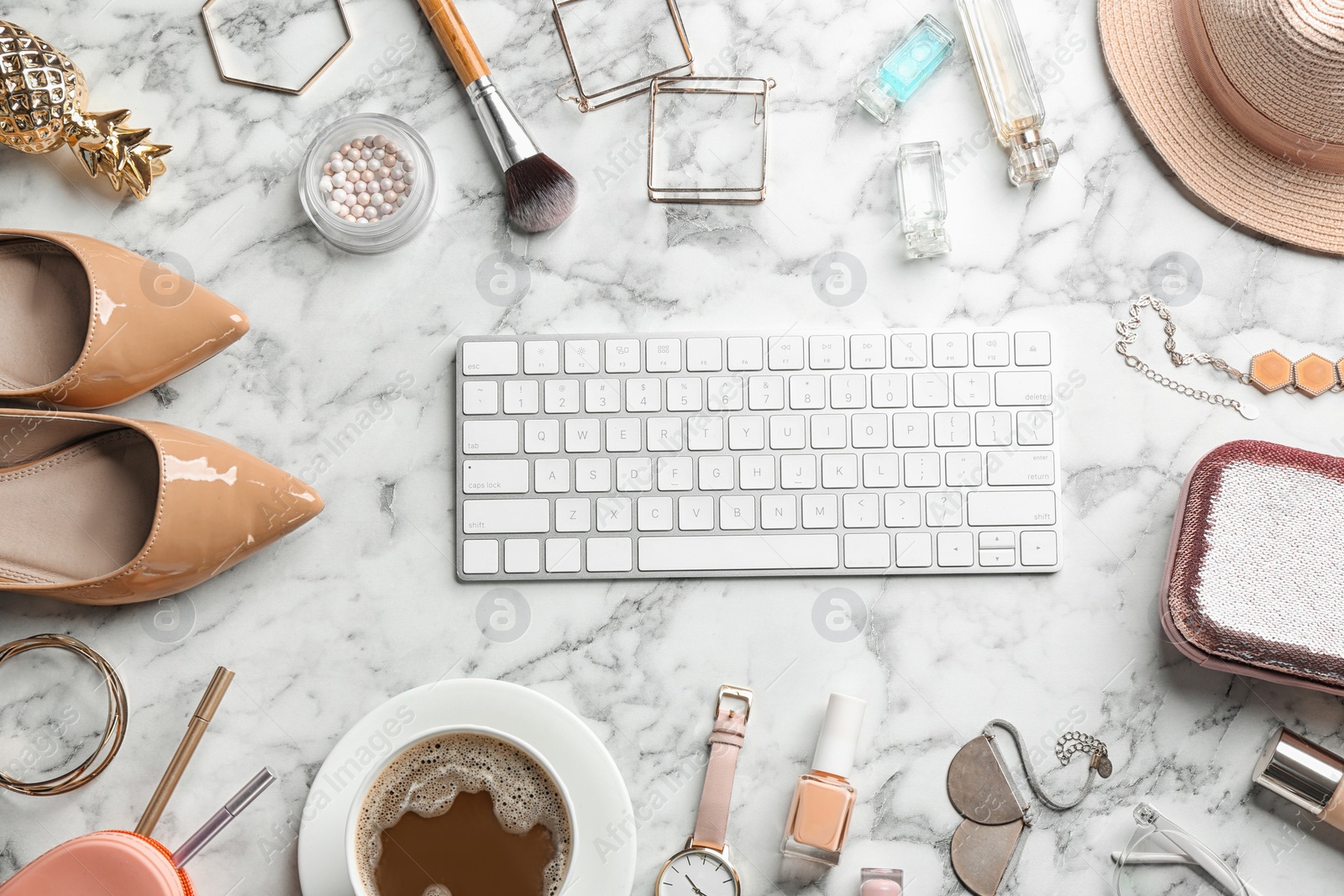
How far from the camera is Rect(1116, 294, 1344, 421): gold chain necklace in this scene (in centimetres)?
96

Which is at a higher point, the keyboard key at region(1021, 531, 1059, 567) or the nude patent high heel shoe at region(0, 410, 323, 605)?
the nude patent high heel shoe at region(0, 410, 323, 605)

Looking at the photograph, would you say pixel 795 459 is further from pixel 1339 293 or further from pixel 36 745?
pixel 36 745

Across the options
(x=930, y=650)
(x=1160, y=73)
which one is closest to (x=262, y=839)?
Answer: (x=930, y=650)

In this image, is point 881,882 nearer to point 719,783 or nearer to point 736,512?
point 719,783

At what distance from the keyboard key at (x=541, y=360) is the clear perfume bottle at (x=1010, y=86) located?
0.54 m

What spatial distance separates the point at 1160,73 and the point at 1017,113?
6.1 inches

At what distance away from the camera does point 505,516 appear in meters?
0.93

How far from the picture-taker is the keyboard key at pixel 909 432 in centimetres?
93

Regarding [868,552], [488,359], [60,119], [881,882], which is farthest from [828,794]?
[60,119]

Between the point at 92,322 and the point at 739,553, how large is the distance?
70 cm

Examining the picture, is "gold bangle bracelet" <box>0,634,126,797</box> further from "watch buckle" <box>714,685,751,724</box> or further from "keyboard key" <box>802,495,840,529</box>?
"keyboard key" <box>802,495,840,529</box>

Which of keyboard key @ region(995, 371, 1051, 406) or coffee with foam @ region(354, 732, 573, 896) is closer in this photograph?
→ coffee with foam @ region(354, 732, 573, 896)

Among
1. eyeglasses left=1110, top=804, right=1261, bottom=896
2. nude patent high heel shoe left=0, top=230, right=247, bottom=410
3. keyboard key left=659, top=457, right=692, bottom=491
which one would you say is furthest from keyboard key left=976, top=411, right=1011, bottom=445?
nude patent high heel shoe left=0, top=230, right=247, bottom=410

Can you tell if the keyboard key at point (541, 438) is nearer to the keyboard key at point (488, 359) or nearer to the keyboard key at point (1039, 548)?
the keyboard key at point (488, 359)
